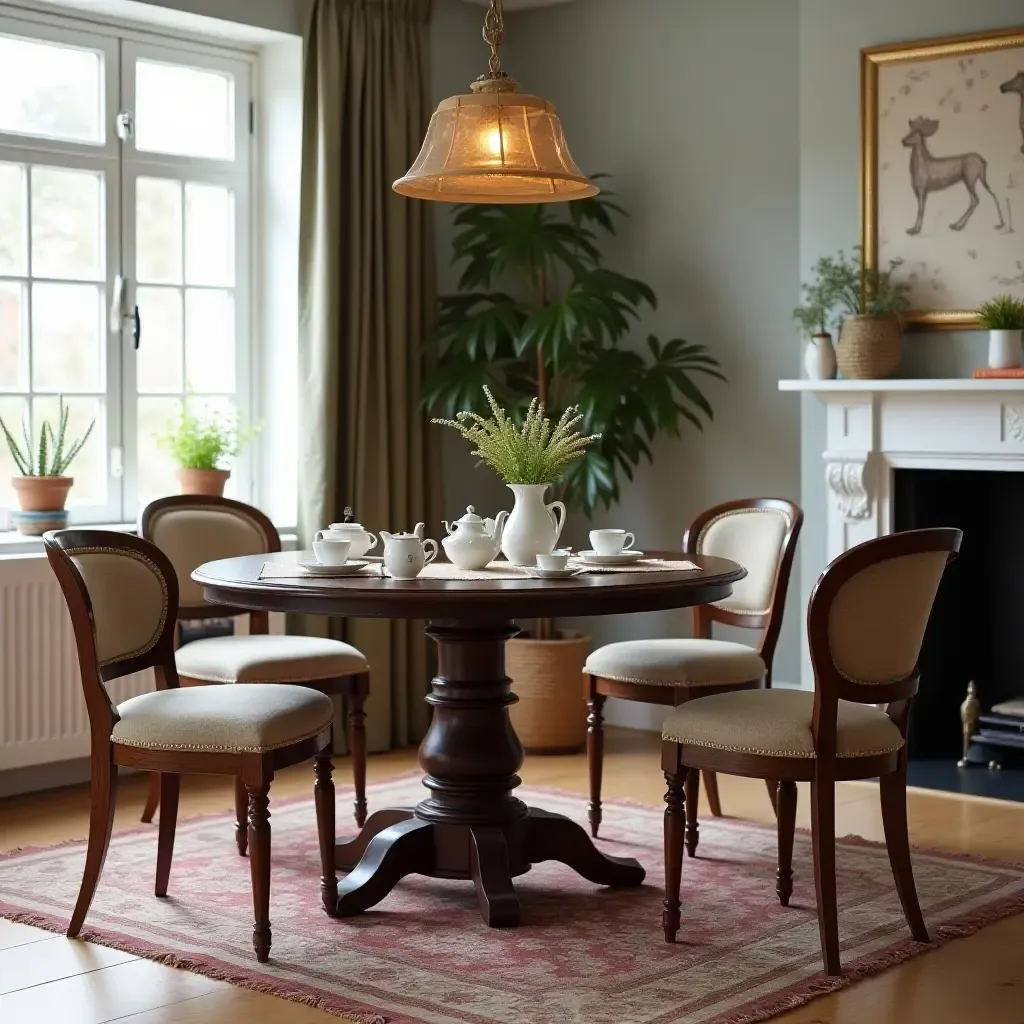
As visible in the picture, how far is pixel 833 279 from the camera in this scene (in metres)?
5.41

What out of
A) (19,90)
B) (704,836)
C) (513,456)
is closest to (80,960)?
(513,456)

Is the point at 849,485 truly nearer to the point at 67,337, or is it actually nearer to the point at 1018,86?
the point at 1018,86

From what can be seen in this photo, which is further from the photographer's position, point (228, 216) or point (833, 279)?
point (228, 216)

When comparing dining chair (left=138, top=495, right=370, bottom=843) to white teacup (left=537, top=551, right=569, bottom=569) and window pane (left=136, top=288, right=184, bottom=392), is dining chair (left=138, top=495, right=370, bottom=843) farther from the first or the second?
window pane (left=136, top=288, right=184, bottom=392)

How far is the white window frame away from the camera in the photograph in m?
5.27

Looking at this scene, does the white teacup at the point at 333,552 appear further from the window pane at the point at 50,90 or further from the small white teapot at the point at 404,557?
the window pane at the point at 50,90

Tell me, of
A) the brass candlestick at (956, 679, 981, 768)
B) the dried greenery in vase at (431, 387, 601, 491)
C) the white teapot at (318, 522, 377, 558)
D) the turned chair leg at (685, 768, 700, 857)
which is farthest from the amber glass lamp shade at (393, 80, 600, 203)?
the brass candlestick at (956, 679, 981, 768)

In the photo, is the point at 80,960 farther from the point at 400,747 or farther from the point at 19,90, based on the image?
the point at 19,90

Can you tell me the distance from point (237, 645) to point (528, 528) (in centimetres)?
96

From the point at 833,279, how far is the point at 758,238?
2.03ft

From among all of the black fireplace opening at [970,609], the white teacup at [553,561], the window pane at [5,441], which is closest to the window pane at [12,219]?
the window pane at [5,441]

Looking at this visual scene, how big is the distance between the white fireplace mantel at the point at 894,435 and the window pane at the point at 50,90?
239 centimetres

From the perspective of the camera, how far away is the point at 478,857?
384 centimetres

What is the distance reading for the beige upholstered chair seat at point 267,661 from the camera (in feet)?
14.0
